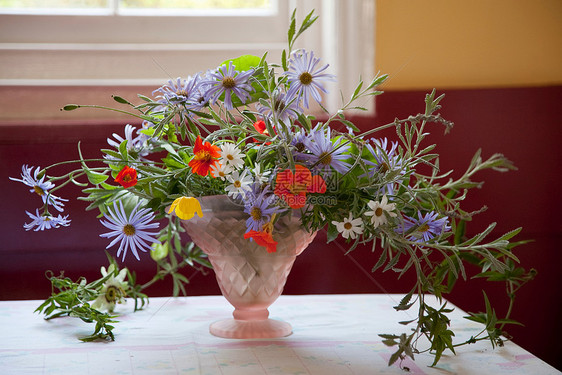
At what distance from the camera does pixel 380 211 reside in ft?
2.16

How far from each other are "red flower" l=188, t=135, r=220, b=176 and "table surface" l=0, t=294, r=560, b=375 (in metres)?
0.21

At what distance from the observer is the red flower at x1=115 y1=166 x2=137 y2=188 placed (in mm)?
689

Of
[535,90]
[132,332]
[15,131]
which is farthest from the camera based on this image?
[535,90]

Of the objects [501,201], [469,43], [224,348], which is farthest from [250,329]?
[469,43]

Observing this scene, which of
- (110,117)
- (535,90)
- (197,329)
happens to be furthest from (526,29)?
(197,329)

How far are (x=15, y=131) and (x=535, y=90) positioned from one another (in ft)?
3.66

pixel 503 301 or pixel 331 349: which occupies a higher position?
pixel 331 349

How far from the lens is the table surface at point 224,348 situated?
2.19 ft

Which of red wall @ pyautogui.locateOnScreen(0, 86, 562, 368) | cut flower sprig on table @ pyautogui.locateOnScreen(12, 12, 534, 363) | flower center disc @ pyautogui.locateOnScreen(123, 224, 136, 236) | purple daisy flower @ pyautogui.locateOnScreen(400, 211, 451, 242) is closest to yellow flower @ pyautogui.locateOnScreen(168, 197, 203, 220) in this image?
cut flower sprig on table @ pyautogui.locateOnScreen(12, 12, 534, 363)

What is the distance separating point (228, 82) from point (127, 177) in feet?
0.51

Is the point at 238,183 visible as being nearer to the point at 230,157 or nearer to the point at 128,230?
the point at 230,157

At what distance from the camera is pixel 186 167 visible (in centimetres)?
72

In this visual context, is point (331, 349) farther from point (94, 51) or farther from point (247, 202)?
point (94, 51)

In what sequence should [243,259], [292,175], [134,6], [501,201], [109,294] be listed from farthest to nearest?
1. [134,6]
2. [501,201]
3. [109,294]
4. [243,259]
5. [292,175]
